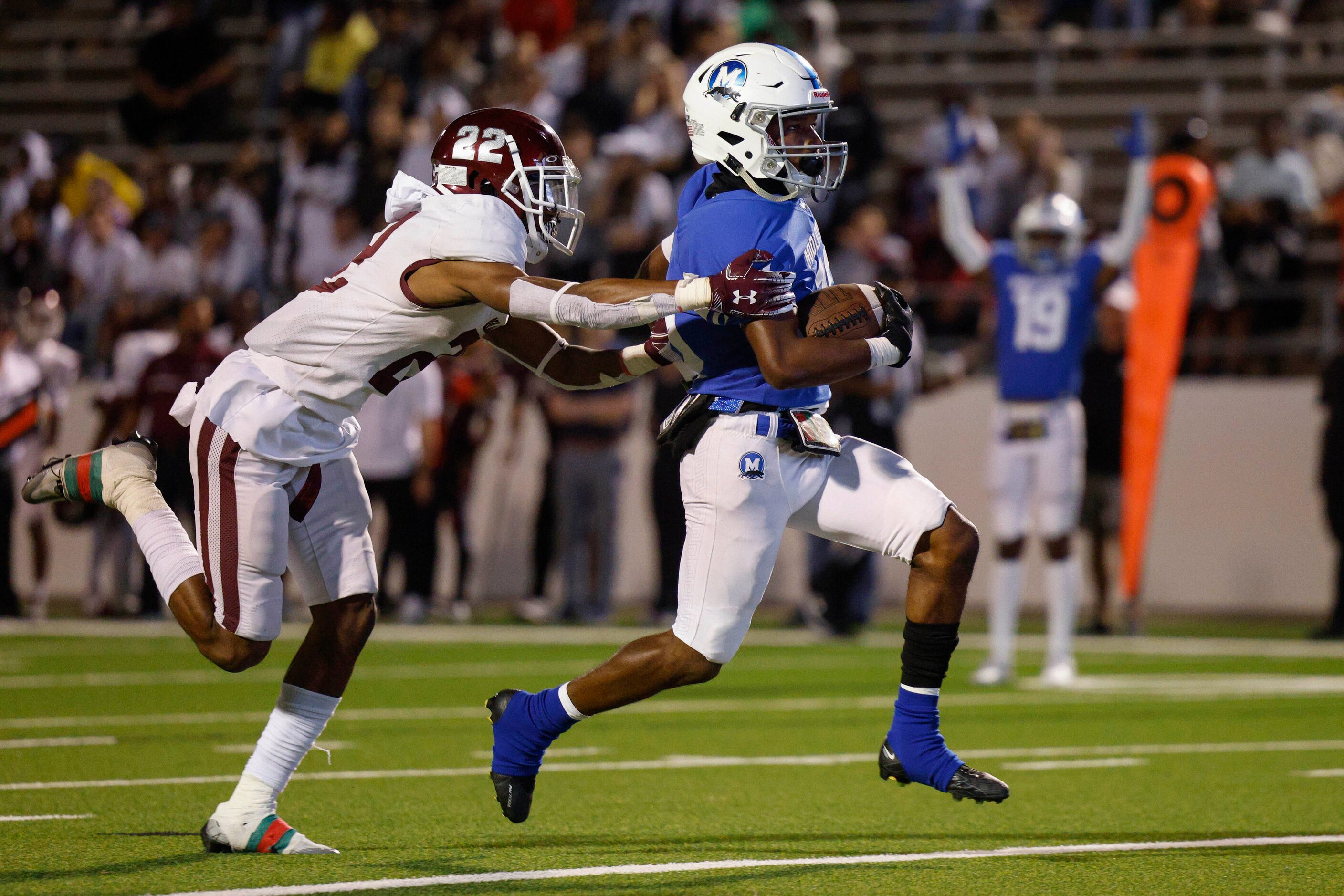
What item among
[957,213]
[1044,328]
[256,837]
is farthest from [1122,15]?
[256,837]

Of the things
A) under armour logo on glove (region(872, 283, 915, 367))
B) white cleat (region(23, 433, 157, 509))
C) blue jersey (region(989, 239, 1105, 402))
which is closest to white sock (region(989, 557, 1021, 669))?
blue jersey (region(989, 239, 1105, 402))

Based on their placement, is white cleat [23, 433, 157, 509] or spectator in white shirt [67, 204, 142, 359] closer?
white cleat [23, 433, 157, 509]

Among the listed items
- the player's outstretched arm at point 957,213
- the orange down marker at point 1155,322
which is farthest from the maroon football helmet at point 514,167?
the orange down marker at point 1155,322

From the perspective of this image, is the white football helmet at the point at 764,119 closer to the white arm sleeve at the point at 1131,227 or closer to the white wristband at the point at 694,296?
the white wristband at the point at 694,296

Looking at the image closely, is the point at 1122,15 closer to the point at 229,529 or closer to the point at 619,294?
the point at 619,294

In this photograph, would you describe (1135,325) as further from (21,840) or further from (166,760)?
(21,840)

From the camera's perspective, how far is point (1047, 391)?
920 centimetres

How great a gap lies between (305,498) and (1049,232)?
5.32 metres

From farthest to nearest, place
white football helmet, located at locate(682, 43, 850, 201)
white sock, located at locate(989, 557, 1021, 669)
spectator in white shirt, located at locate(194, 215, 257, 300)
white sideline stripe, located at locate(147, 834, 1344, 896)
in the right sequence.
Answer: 1. spectator in white shirt, located at locate(194, 215, 257, 300)
2. white sock, located at locate(989, 557, 1021, 669)
3. white football helmet, located at locate(682, 43, 850, 201)
4. white sideline stripe, located at locate(147, 834, 1344, 896)

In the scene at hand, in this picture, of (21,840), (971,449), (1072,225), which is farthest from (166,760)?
(971,449)

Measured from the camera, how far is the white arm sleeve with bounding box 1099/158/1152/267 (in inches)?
362

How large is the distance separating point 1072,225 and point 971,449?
458 centimetres

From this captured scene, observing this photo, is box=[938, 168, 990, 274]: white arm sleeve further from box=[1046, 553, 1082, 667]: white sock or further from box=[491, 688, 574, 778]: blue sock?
box=[491, 688, 574, 778]: blue sock

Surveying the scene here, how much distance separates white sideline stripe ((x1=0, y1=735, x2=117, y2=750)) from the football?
138 inches
